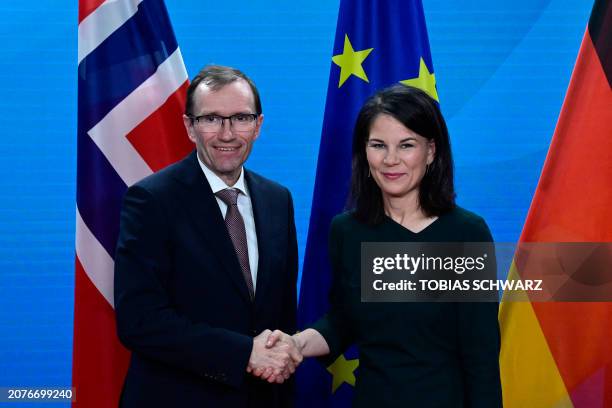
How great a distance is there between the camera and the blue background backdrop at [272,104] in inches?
117

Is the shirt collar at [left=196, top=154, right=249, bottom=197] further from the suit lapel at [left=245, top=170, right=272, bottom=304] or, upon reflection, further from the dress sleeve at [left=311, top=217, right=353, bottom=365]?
the dress sleeve at [left=311, top=217, right=353, bottom=365]

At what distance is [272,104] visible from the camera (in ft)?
9.85

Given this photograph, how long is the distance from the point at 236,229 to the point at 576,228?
1.09 meters

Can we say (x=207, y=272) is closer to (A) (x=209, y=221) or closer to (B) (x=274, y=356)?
(A) (x=209, y=221)

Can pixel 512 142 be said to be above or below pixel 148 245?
above

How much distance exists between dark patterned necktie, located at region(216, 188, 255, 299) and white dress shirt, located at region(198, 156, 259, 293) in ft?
0.04

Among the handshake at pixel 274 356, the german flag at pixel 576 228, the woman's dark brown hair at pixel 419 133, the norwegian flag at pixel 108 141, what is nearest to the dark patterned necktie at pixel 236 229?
the handshake at pixel 274 356

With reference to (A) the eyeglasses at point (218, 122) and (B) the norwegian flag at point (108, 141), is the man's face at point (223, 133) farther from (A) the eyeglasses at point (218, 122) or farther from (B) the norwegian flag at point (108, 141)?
(B) the norwegian flag at point (108, 141)

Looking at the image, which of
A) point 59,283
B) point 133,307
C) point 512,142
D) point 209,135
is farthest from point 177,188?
point 512,142

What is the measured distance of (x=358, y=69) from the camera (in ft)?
7.91

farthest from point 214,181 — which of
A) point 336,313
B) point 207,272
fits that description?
point 336,313

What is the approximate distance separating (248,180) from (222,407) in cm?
63

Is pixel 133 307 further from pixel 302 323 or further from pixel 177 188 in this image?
pixel 302 323

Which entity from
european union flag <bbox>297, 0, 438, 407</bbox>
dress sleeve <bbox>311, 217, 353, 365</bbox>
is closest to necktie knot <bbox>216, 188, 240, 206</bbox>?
dress sleeve <bbox>311, 217, 353, 365</bbox>
